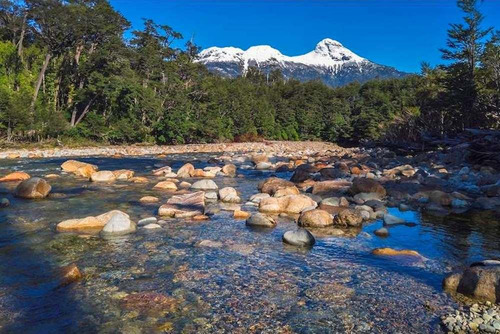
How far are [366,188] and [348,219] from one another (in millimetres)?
3639

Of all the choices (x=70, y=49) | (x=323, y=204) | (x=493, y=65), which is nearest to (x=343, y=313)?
(x=323, y=204)

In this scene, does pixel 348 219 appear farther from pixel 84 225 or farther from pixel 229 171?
pixel 229 171

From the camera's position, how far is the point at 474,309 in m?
4.23

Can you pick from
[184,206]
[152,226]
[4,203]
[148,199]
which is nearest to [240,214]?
[184,206]

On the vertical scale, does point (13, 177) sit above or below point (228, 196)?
below

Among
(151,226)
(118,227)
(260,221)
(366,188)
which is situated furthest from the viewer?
(366,188)

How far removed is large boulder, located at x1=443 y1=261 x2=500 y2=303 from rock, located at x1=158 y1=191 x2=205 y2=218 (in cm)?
552

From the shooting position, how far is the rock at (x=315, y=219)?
8102 mm

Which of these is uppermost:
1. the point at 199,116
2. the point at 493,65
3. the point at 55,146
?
the point at 493,65

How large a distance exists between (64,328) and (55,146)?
2785 centimetres

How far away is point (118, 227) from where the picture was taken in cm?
734

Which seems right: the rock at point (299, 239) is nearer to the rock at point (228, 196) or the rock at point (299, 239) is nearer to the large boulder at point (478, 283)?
the large boulder at point (478, 283)

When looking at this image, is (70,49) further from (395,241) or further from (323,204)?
(395,241)

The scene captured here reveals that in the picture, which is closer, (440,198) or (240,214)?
(240,214)
